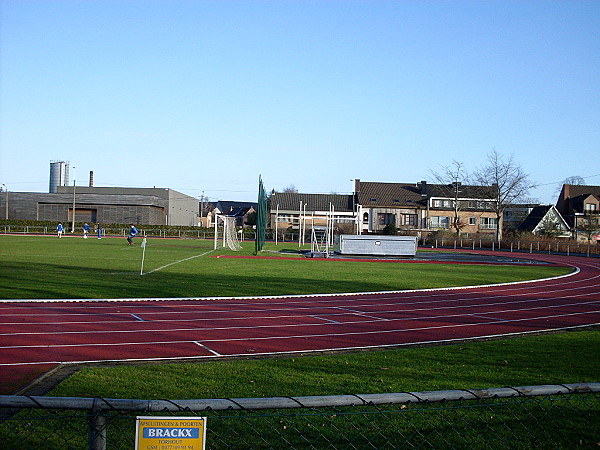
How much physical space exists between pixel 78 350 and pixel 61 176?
415ft

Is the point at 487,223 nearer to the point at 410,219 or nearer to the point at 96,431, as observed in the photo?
the point at 410,219

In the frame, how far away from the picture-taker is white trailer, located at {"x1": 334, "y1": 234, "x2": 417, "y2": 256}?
45.5 metres

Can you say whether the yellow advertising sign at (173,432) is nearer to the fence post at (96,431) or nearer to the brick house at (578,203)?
the fence post at (96,431)

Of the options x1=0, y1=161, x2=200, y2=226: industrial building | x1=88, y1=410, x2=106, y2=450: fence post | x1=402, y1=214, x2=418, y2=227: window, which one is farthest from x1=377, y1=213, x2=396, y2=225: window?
x1=88, y1=410, x2=106, y2=450: fence post

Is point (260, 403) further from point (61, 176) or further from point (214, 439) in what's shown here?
point (61, 176)

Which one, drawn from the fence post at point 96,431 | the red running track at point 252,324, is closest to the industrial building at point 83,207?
the red running track at point 252,324

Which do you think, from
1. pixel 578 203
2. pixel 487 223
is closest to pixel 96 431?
pixel 487 223

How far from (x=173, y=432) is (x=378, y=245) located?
43325 millimetres

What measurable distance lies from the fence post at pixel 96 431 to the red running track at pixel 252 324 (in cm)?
615

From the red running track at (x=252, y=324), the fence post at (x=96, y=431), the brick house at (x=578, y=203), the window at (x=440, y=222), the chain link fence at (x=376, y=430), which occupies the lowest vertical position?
A: the red running track at (x=252, y=324)

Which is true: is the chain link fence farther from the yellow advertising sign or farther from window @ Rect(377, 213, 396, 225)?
window @ Rect(377, 213, 396, 225)

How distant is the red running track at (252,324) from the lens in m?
10.9

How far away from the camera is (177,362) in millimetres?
10055

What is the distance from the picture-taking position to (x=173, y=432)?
3.02 metres
